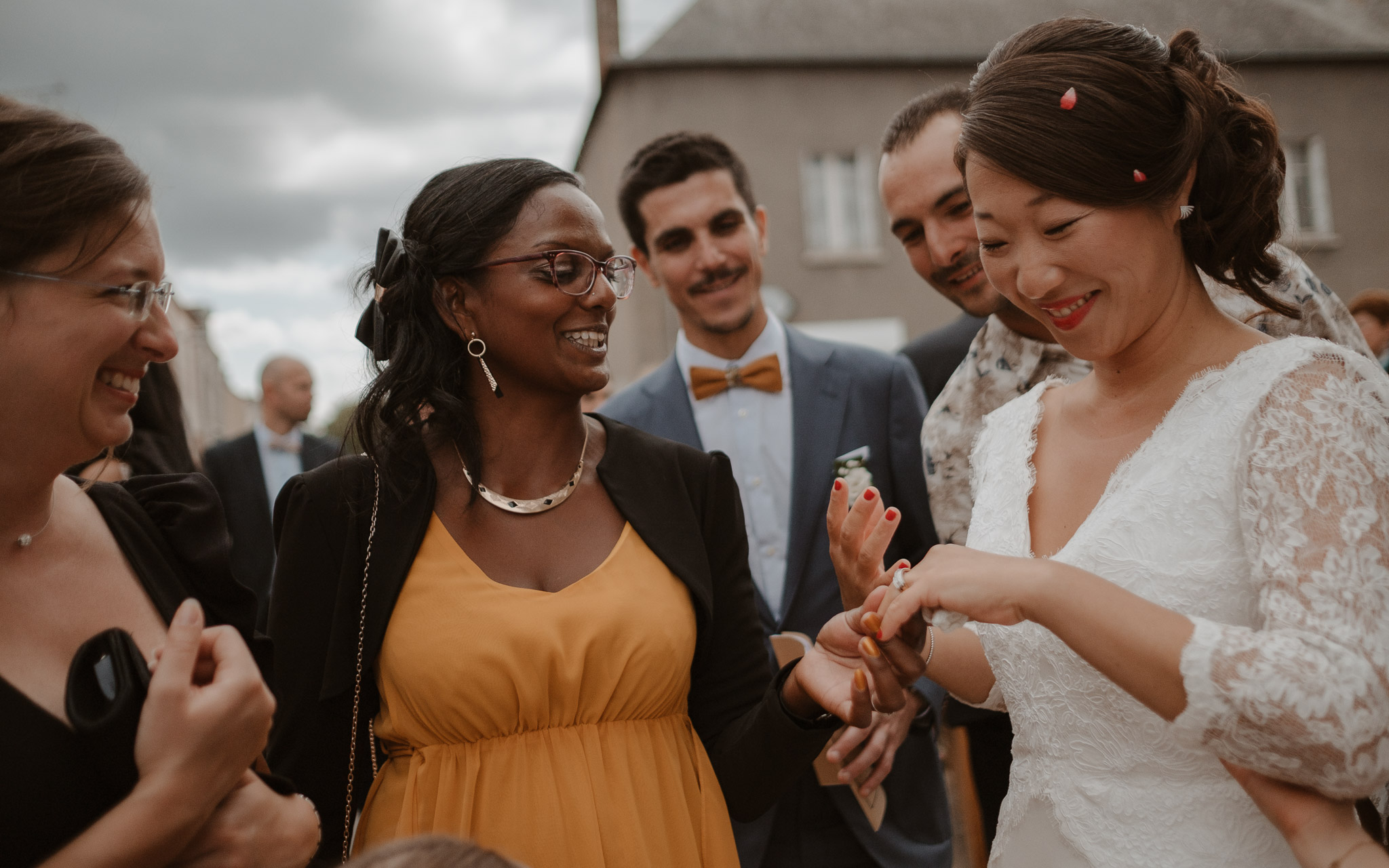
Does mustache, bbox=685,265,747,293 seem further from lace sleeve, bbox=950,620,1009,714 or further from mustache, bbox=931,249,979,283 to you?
lace sleeve, bbox=950,620,1009,714

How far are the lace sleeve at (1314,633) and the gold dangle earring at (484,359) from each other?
5.11 ft

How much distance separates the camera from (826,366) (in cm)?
331

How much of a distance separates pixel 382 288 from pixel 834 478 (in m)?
1.44

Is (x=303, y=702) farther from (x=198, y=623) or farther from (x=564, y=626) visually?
(x=198, y=623)

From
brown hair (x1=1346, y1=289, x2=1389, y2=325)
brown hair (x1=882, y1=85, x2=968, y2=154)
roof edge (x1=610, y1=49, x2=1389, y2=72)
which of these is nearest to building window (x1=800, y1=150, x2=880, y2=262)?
roof edge (x1=610, y1=49, x2=1389, y2=72)

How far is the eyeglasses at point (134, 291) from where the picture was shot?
1.44 m

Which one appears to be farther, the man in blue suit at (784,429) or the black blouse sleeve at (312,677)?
the man in blue suit at (784,429)

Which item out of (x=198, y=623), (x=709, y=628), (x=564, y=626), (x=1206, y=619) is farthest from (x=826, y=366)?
(x=198, y=623)

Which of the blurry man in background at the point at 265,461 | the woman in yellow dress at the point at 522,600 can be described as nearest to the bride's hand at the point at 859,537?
the woman in yellow dress at the point at 522,600

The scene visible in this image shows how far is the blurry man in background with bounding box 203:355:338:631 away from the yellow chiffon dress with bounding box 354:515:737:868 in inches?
121

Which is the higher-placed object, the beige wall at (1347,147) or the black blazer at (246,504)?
the beige wall at (1347,147)

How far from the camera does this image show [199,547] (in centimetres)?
175

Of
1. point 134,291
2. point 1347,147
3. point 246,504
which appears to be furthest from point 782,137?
point 134,291

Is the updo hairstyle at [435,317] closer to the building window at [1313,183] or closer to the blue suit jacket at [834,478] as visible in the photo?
the blue suit jacket at [834,478]
